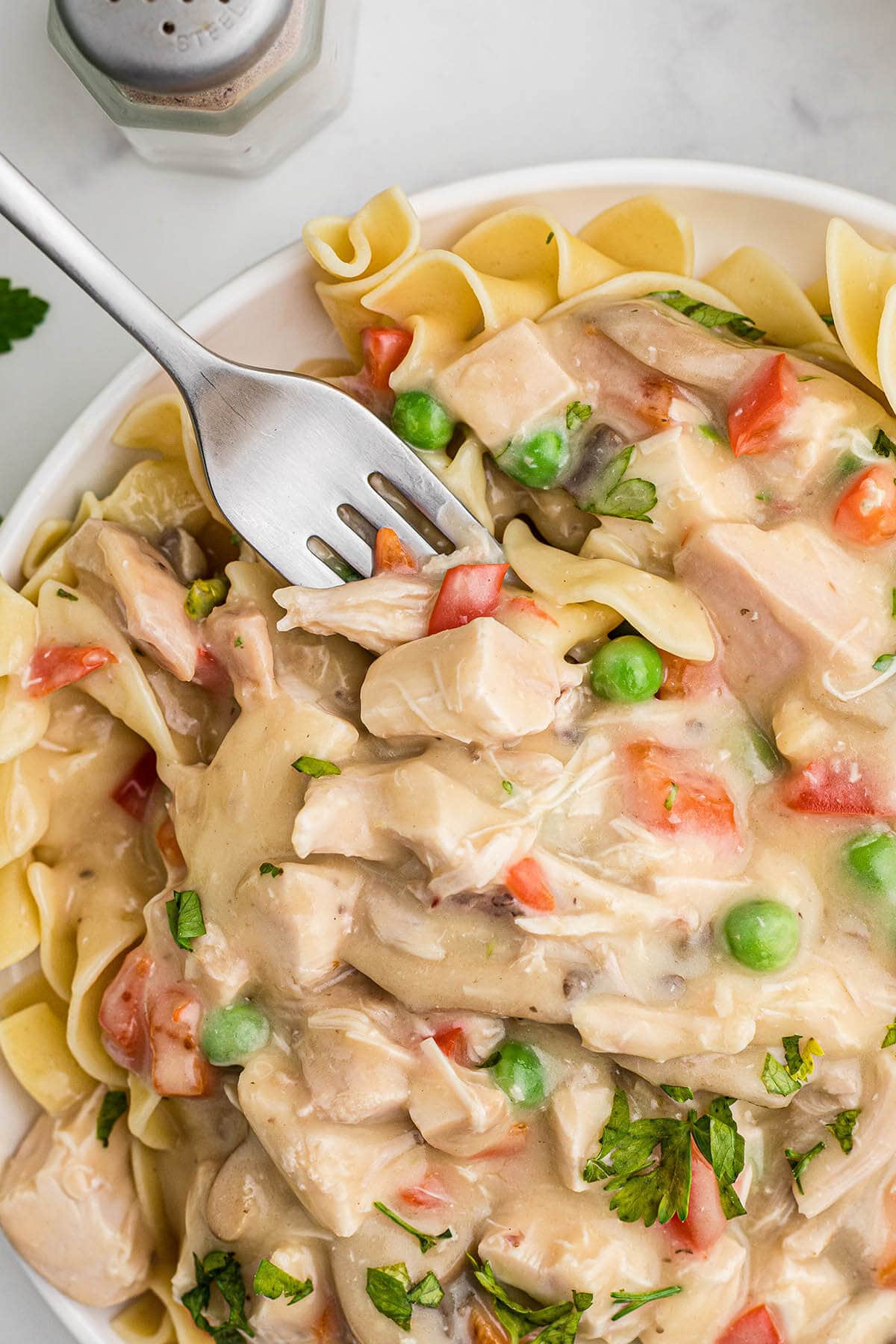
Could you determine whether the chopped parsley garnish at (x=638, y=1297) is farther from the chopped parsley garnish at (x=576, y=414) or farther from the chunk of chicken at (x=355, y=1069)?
the chopped parsley garnish at (x=576, y=414)

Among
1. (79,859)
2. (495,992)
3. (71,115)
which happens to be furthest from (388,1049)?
(71,115)

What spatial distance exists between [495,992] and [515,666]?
2.80 feet

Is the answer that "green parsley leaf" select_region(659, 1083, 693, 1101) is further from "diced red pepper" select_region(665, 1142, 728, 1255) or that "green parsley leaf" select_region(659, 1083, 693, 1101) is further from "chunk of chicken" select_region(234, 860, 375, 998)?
"chunk of chicken" select_region(234, 860, 375, 998)

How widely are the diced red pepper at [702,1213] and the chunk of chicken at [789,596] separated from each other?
1.26 m

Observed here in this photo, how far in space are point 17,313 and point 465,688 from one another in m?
2.22

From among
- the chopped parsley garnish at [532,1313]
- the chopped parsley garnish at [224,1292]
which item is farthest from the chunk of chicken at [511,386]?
the chopped parsley garnish at [224,1292]

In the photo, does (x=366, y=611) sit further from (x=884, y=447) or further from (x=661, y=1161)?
(x=661, y=1161)

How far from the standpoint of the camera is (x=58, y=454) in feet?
12.1

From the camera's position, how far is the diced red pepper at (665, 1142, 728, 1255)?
3.28m

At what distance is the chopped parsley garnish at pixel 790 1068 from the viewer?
3158mm

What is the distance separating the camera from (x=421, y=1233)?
3301 millimetres

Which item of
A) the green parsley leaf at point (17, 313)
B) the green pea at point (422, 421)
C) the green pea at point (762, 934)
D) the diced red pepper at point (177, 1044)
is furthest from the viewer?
the green parsley leaf at point (17, 313)

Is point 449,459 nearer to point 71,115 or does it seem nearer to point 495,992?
point 495,992

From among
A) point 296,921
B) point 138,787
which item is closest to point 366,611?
point 296,921
